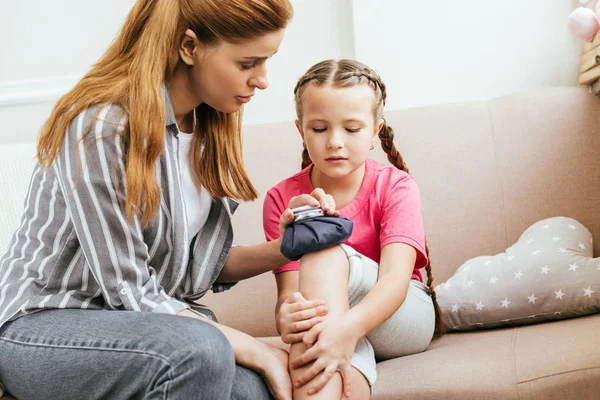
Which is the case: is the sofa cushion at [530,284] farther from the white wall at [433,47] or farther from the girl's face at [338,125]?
the white wall at [433,47]

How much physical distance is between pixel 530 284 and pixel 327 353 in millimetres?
588

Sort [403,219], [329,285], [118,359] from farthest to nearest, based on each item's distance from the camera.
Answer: [403,219]
[329,285]
[118,359]

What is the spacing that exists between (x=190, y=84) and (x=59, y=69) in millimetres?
1430

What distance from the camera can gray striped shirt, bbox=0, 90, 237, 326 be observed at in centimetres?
113

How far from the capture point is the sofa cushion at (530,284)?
150cm

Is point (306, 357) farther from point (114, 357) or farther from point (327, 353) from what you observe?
point (114, 357)

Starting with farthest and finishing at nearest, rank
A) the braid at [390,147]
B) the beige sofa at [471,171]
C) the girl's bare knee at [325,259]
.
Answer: the beige sofa at [471,171], the braid at [390,147], the girl's bare knee at [325,259]

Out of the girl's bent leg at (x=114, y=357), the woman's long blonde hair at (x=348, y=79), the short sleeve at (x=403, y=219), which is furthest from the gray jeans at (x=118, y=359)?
the woman's long blonde hair at (x=348, y=79)

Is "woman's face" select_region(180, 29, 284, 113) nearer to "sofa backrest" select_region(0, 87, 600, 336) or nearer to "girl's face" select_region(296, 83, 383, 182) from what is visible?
"girl's face" select_region(296, 83, 383, 182)

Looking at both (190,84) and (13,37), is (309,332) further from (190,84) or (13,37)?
(13,37)

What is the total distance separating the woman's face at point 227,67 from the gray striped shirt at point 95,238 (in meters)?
0.08

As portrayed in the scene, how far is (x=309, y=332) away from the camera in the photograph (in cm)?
118

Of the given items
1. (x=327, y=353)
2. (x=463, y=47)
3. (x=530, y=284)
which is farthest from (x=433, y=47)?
(x=327, y=353)

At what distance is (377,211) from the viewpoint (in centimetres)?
151
